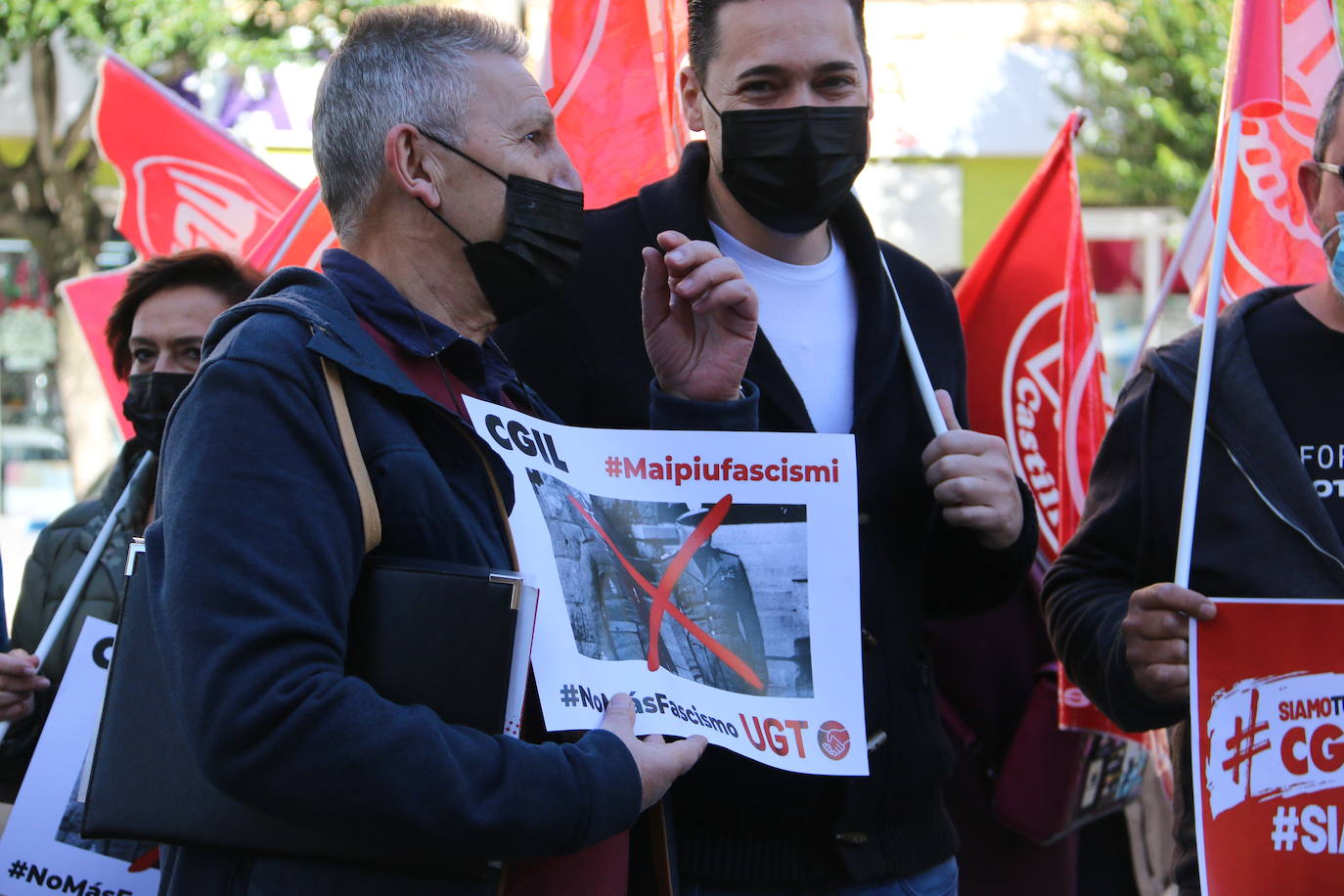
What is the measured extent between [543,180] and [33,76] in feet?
40.8

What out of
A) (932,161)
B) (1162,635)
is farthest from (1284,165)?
(932,161)

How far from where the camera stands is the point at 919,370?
2.35 meters

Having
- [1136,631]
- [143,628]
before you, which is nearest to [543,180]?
[143,628]

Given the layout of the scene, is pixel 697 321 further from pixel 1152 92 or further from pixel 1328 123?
pixel 1152 92

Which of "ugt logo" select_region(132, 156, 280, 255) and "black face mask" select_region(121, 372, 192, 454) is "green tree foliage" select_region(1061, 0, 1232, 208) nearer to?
"ugt logo" select_region(132, 156, 280, 255)

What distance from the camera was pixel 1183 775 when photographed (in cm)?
252

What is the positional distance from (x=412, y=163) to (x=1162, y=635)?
4.30ft

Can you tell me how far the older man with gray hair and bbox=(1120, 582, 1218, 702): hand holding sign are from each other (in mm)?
696

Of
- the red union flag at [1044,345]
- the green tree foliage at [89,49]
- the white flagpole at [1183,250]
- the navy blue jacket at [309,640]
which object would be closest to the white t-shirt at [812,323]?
the navy blue jacket at [309,640]

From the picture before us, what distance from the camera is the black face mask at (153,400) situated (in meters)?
3.35

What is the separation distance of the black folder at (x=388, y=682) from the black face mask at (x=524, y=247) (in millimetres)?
513

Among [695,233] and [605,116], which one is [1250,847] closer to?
[695,233]

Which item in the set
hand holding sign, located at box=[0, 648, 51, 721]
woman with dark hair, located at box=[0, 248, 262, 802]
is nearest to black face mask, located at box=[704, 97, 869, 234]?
woman with dark hair, located at box=[0, 248, 262, 802]

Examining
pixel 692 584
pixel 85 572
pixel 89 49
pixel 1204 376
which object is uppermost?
pixel 89 49
